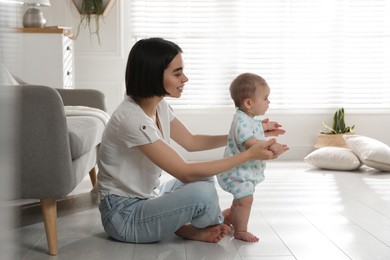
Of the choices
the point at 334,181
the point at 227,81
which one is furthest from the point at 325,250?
the point at 227,81

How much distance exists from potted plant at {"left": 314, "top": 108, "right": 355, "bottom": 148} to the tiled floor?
120 cm

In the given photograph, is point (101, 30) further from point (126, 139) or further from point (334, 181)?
point (126, 139)

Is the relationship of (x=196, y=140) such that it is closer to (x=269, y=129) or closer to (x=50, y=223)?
(x=269, y=129)

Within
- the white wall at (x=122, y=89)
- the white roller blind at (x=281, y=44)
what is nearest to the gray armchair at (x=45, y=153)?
the white wall at (x=122, y=89)

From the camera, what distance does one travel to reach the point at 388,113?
5012 mm

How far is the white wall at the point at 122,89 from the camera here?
4.71 m

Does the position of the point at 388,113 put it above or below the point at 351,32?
below

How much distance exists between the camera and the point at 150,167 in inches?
80.0

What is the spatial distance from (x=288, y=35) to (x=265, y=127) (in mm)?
2864

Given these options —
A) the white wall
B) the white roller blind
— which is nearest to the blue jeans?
the white wall

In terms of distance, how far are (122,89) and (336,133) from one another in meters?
1.80

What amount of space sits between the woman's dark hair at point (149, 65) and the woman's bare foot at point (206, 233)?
20.1 inches

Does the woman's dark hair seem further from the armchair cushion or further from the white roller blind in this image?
the white roller blind

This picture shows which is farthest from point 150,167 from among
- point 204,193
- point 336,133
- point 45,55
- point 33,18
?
point 336,133
